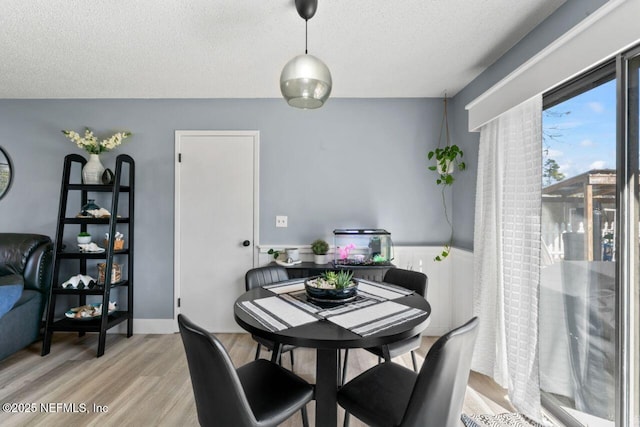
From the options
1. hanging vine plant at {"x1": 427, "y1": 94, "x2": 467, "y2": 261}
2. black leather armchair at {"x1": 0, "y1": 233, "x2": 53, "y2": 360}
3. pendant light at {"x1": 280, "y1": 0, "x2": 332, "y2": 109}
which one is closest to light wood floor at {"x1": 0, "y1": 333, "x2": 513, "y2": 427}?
black leather armchair at {"x1": 0, "y1": 233, "x2": 53, "y2": 360}

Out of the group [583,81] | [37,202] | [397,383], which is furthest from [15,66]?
[583,81]

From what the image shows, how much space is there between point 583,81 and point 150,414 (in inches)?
125

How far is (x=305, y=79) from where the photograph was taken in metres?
1.40

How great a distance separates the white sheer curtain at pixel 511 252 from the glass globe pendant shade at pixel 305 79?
132 centimetres

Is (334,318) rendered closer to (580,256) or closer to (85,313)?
(580,256)

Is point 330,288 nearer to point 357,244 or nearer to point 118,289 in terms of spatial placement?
point 357,244

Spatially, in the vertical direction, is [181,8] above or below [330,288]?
above

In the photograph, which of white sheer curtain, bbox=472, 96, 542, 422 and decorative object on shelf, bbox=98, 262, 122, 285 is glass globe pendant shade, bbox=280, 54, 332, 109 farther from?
decorative object on shelf, bbox=98, 262, 122, 285

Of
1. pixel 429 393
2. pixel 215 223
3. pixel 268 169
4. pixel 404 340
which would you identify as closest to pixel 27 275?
pixel 215 223

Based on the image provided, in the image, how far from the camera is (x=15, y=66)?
242 cm

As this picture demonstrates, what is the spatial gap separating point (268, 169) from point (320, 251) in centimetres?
100

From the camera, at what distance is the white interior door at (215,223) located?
3090mm

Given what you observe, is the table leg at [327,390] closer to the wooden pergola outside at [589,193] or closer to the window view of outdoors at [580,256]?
the window view of outdoors at [580,256]

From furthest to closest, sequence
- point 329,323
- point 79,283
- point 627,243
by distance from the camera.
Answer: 1. point 79,283
2. point 627,243
3. point 329,323
